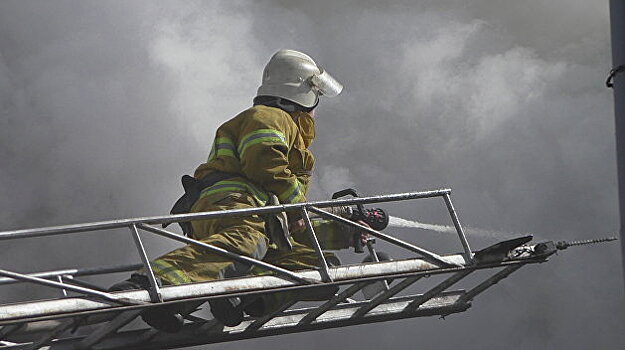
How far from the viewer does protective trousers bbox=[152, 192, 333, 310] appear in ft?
26.3

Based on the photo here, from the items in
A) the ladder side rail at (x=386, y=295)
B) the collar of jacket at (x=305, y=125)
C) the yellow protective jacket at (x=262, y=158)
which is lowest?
the ladder side rail at (x=386, y=295)

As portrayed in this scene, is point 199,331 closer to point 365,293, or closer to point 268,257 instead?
point 268,257

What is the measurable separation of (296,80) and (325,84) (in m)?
0.25

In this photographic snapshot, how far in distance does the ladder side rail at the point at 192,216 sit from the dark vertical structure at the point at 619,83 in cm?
176

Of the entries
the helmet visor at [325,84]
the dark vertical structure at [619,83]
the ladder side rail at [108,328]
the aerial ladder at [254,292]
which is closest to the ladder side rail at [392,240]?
the aerial ladder at [254,292]

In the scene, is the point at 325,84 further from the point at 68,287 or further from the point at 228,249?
the point at 68,287

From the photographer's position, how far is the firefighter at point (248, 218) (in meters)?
8.05

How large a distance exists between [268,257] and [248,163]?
2.32ft

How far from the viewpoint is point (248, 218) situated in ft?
28.1

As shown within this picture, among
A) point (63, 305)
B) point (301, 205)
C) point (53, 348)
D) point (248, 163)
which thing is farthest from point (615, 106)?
point (53, 348)

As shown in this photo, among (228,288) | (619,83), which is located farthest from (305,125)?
(619,83)

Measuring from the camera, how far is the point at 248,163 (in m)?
8.69

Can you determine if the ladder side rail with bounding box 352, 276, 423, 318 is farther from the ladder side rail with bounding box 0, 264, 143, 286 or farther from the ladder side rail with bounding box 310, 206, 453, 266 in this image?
the ladder side rail with bounding box 0, 264, 143, 286

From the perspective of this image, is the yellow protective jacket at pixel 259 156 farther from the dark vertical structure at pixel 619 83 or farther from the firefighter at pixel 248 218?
the dark vertical structure at pixel 619 83
